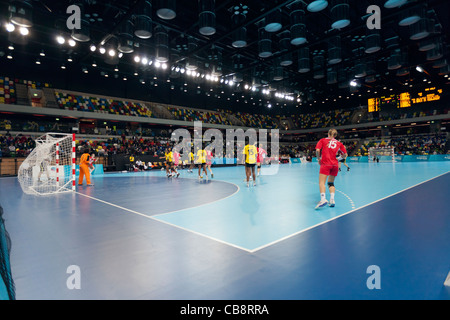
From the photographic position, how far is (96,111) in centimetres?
2662

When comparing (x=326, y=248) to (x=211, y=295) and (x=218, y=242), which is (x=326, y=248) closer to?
(x=218, y=242)

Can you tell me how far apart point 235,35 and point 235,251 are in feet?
42.5

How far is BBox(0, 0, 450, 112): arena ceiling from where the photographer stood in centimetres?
1085

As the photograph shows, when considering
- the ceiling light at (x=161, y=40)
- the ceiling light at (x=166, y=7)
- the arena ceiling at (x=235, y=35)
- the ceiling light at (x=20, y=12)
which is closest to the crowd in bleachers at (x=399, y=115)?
the arena ceiling at (x=235, y=35)

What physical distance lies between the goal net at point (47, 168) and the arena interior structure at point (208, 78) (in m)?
1.11

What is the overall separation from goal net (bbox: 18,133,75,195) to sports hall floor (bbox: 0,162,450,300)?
4.61 meters

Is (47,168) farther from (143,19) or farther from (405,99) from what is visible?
(405,99)

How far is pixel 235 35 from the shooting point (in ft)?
42.7

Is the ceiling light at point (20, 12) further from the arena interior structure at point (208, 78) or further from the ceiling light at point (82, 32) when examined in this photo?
the ceiling light at point (82, 32)

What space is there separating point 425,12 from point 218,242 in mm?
15028

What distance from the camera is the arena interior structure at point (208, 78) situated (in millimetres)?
9805

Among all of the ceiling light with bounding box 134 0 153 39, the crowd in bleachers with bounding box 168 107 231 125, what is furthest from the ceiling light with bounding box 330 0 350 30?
the crowd in bleachers with bounding box 168 107 231 125

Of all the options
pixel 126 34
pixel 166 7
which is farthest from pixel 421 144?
pixel 126 34

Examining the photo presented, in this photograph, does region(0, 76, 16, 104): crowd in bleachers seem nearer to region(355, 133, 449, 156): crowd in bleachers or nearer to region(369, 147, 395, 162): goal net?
region(369, 147, 395, 162): goal net
